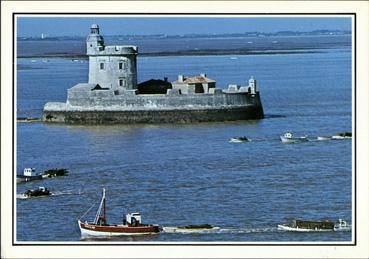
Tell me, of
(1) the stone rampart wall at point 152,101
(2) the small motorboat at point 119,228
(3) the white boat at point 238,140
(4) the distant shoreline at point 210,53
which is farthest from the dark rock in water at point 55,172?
(3) the white boat at point 238,140

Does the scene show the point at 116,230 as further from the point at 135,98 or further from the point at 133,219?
the point at 135,98

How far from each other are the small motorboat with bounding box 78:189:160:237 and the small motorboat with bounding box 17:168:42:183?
1.32 ft

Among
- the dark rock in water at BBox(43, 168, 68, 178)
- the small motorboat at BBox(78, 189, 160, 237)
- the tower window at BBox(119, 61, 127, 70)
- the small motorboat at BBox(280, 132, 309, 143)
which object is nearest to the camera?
the small motorboat at BBox(78, 189, 160, 237)

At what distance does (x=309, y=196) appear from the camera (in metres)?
7.34

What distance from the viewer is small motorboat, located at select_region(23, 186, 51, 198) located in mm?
7262

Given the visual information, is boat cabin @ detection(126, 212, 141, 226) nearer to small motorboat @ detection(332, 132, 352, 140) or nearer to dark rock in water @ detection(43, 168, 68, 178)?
dark rock in water @ detection(43, 168, 68, 178)

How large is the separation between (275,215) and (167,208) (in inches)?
27.3

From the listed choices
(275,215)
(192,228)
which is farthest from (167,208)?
(275,215)

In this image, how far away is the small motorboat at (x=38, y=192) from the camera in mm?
7262

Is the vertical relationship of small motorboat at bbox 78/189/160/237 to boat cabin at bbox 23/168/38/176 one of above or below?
below

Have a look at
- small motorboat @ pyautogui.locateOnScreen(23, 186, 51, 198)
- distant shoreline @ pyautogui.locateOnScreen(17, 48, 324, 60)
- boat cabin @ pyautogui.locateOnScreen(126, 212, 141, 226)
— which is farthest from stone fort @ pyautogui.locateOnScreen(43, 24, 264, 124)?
boat cabin @ pyautogui.locateOnScreen(126, 212, 141, 226)

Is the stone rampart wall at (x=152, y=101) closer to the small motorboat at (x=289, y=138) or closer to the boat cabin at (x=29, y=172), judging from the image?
the small motorboat at (x=289, y=138)

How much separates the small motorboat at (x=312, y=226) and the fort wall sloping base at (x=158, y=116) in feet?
2.61

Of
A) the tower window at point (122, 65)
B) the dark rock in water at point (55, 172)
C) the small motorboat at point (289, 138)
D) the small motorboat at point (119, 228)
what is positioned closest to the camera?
the small motorboat at point (119, 228)
